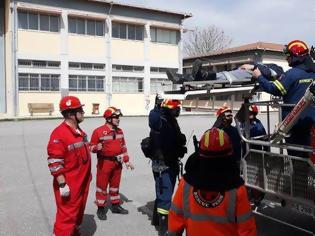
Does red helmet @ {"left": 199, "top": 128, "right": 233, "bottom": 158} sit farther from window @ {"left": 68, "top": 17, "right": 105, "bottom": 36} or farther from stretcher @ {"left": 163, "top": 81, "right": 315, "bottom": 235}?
window @ {"left": 68, "top": 17, "right": 105, "bottom": 36}

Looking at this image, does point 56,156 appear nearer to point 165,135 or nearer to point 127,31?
point 165,135

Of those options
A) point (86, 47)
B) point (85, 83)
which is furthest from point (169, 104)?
point (86, 47)

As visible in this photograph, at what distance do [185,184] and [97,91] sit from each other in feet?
104

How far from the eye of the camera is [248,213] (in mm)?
2803

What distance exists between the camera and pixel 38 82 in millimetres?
31438

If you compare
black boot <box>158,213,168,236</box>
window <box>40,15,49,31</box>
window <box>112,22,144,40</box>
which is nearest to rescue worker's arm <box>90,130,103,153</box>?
black boot <box>158,213,168,236</box>

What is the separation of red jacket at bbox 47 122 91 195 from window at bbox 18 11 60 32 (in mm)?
28388

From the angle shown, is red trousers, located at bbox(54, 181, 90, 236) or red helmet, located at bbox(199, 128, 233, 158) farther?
red trousers, located at bbox(54, 181, 90, 236)

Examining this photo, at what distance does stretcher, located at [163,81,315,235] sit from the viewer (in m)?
4.15

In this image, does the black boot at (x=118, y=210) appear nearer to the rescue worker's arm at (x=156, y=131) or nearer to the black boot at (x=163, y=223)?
the black boot at (x=163, y=223)

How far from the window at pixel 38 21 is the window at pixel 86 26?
1182 mm

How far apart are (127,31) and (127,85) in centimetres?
455

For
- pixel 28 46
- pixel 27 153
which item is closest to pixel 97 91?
pixel 28 46

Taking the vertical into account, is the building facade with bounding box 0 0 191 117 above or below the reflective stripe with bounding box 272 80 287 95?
above
